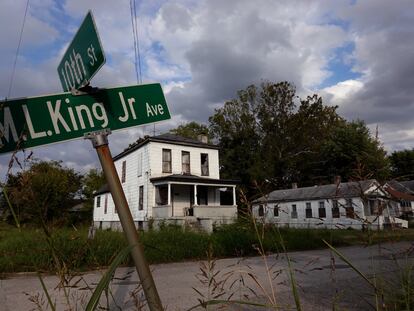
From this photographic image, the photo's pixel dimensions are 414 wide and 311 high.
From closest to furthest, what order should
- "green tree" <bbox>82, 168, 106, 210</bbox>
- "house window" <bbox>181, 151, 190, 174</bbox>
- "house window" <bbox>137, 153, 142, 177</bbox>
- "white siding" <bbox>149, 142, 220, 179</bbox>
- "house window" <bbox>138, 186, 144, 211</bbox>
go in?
"white siding" <bbox>149, 142, 220, 179</bbox> → "house window" <bbox>138, 186, 144, 211</bbox> → "house window" <bbox>137, 153, 142, 177</bbox> → "house window" <bbox>181, 151, 190, 174</bbox> → "green tree" <bbox>82, 168, 106, 210</bbox>

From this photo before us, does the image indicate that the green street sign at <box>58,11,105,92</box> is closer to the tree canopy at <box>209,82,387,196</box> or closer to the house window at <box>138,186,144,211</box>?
the house window at <box>138,186,144,211</box>

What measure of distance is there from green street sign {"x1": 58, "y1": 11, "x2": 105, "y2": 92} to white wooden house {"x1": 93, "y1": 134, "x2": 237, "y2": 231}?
23.0m

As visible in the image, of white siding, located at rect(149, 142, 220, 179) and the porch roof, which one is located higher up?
white siding, located at rect(149, 142, 220, 179)

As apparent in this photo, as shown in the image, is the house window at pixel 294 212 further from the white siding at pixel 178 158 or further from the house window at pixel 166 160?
the house window at pixel 166 160

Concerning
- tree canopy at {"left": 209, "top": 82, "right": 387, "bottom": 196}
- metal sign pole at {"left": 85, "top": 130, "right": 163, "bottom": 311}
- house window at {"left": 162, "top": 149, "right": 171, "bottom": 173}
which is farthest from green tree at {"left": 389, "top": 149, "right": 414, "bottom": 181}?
metal sign pole at {"left": 85, "top": 130, "right": 163, "bottom": 311}

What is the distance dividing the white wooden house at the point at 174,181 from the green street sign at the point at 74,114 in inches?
904

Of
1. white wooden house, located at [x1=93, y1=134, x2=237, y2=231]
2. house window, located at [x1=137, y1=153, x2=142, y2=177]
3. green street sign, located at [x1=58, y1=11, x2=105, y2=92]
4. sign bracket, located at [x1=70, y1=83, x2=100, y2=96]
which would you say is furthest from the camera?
house window, located at [x1=137, y1=153, x2=142, y2=177]

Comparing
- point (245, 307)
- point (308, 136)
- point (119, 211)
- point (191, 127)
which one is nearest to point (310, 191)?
point (308, 136)

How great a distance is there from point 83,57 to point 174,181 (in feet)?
78.4

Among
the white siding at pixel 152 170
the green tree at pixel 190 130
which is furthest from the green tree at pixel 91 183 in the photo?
the white siding at pixel 152 170

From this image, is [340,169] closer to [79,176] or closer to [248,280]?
[79,176]

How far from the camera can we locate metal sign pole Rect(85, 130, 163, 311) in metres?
1.59

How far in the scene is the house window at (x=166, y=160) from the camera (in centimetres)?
2834

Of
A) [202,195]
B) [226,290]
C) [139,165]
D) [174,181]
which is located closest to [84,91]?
[226,290]
